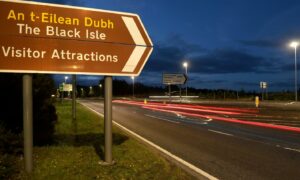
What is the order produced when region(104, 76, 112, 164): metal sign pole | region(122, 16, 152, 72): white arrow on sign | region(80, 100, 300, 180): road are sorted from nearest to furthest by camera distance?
region(104, 76, 112, 164): metal sign pole → region(122, 16, 152, 72): white arrow on sign → region(80, 100, 300, 180): road

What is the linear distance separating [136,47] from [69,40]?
4.86 feet

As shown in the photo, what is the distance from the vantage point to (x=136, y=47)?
9.11 metres

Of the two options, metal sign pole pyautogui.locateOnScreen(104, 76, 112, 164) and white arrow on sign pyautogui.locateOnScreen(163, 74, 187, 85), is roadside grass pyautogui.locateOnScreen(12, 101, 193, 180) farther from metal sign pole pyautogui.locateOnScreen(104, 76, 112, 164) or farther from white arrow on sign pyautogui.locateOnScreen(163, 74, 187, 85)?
white arrow on sign pyautogui.locateOnScreen(163, 74, 187, 85)

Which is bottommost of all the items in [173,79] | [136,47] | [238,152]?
[238,152]

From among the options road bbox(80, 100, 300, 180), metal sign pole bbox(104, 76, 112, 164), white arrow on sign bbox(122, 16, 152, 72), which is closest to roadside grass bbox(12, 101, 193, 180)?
metal sign pole bbox(104, 76, 112, 164)

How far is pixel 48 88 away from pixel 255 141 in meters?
7.58

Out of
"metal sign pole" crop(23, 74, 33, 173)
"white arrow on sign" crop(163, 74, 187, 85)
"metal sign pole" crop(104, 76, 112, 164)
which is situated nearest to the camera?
"metal sign pole" crop(23, 74, 33, 173)

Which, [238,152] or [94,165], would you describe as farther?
[238,152]

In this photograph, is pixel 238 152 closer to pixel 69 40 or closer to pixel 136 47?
pixel 136 47

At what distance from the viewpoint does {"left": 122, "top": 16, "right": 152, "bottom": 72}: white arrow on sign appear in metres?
9.02

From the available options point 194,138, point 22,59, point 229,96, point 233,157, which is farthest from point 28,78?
point 229,96

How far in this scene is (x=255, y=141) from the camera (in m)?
15.1

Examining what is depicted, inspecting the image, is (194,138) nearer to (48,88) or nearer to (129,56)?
(48,88)

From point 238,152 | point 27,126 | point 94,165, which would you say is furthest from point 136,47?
point 238,152
